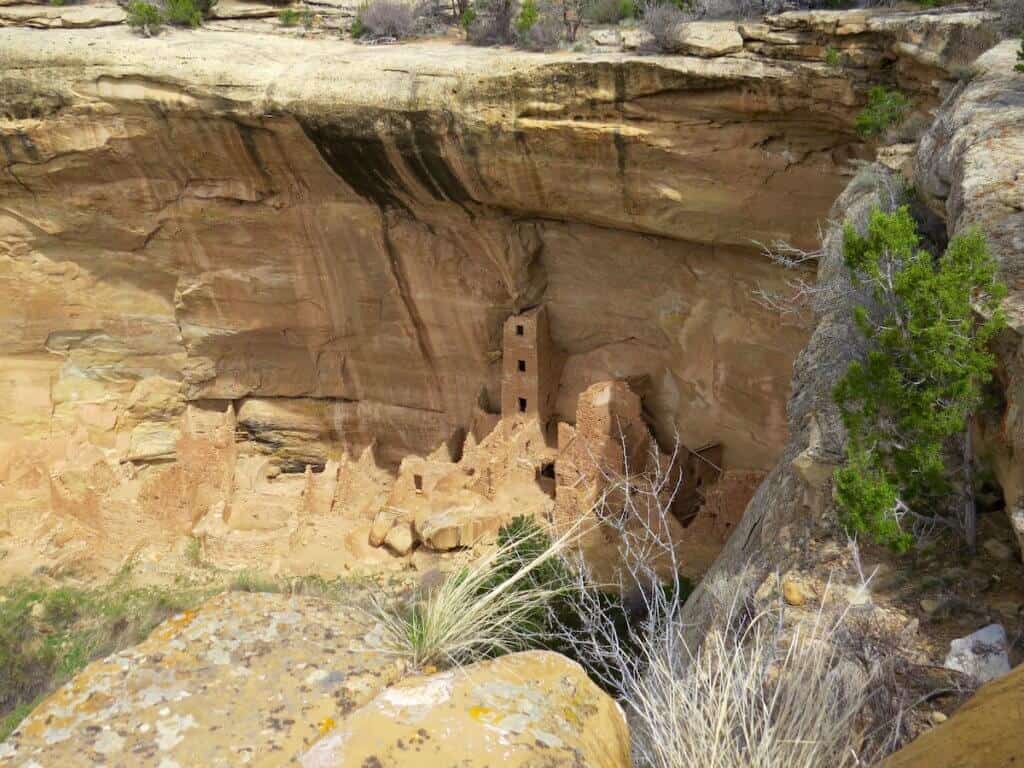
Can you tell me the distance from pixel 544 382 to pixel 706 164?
15.8 ft

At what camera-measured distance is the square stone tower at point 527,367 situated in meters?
14.6

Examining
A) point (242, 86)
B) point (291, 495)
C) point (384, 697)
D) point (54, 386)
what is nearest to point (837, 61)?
point (242, 86)

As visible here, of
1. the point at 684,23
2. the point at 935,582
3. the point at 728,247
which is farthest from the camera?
the point at 728,247

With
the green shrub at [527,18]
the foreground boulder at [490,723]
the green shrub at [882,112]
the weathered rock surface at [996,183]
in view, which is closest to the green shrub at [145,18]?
the green shrub at [527,18]

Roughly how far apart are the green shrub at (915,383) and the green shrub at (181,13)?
506 inches

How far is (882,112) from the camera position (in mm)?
9648

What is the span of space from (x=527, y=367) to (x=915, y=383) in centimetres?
996

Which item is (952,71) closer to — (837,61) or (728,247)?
(837,61)

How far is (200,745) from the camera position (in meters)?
2.16

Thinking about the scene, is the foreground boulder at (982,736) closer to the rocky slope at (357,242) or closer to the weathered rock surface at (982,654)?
the weathered rock surface at (982,654)

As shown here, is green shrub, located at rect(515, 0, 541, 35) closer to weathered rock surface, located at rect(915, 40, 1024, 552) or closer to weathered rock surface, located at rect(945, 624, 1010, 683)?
weathered rock surface, located at rect(915, 40, 1024, 552)

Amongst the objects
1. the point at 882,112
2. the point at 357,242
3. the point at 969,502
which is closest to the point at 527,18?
the point at 357,242

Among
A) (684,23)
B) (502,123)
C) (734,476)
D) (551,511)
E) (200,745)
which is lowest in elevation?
(551,511)

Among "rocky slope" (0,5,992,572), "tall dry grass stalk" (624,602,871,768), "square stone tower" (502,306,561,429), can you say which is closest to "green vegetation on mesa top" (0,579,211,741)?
"rocky slope" (0,5,992,572)
